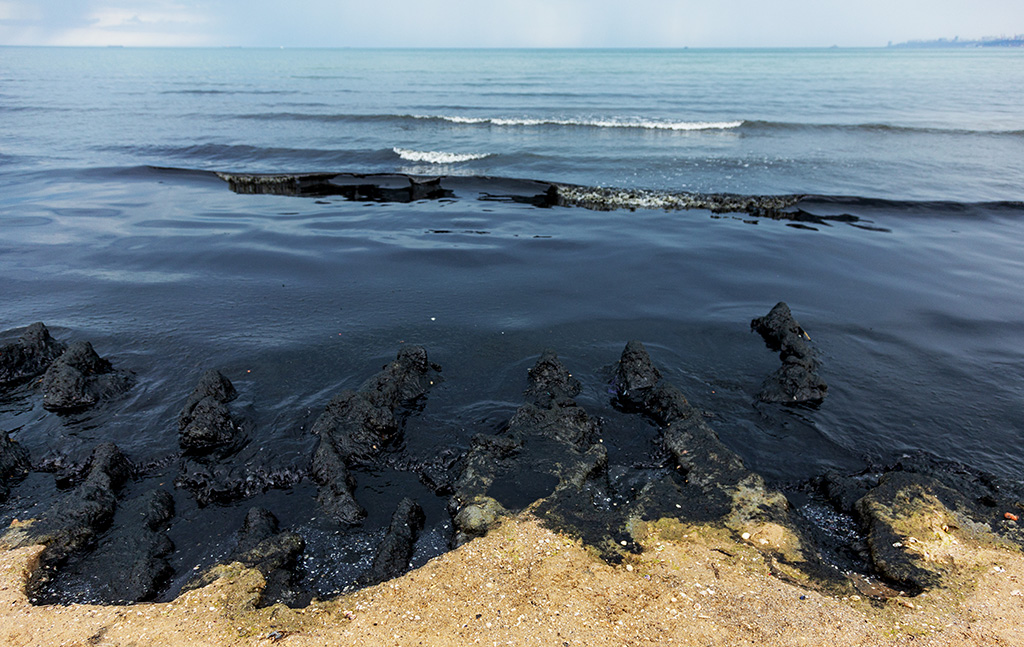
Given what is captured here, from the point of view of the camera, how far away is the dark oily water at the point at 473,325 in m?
5.70

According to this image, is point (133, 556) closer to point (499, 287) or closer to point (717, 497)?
point (717, 497)

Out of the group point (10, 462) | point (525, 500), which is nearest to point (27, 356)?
point (10, 462)

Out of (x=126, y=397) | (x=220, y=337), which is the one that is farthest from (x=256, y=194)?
(x=126, y=397)

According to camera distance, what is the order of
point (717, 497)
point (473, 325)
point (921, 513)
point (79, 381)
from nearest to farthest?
point (921, 513) → point (717, 497) → point (79, 381) → point (473, 325)

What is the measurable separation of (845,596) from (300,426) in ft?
18.0

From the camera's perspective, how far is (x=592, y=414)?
21.5 feet

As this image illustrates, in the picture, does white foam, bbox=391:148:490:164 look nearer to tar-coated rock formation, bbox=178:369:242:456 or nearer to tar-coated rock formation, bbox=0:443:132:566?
tar-coated rock formation, bbox=178:369:242:456

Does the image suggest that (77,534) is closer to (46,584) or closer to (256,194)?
(46,584)

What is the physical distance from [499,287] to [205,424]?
5.57 meters

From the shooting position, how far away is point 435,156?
2127 centimetres

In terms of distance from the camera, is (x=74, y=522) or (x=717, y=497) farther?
(x=717, y=497)

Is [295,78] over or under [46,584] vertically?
over

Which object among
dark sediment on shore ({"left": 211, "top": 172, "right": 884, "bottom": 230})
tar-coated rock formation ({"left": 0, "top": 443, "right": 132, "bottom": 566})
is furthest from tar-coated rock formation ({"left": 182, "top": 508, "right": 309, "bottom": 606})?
dark sediment on shore ({"left": 211, "top": 172, "right": 884, "bottom": 230})

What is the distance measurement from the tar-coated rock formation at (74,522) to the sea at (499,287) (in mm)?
337
